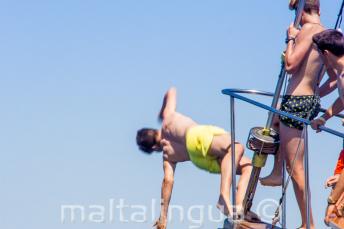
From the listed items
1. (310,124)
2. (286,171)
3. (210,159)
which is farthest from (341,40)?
(210,159)

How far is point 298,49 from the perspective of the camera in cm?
1238

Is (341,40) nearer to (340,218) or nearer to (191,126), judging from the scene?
(340,218)

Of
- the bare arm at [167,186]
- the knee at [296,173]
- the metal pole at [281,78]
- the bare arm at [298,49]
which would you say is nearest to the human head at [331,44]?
the bare arm at [298,49]

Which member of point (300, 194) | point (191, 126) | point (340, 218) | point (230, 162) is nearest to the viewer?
point (340, 218)

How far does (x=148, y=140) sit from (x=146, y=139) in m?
0.04

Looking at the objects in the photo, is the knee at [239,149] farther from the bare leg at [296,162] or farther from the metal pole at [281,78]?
the bare leg at [296,162]

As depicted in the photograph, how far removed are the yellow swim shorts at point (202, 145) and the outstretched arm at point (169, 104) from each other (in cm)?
58

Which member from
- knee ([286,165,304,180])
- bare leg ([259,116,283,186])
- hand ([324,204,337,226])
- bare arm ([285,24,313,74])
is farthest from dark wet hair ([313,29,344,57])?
bare leg ([259,116,283,186])

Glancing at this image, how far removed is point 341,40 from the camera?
1166 centimetres

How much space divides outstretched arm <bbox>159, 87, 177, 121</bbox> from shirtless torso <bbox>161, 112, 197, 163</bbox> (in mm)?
144

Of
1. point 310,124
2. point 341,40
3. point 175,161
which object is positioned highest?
point 341,40

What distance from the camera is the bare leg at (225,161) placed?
12.9 m

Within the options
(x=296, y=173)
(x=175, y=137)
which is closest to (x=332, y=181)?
(x=296, y=173)

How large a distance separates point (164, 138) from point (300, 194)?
249cm
